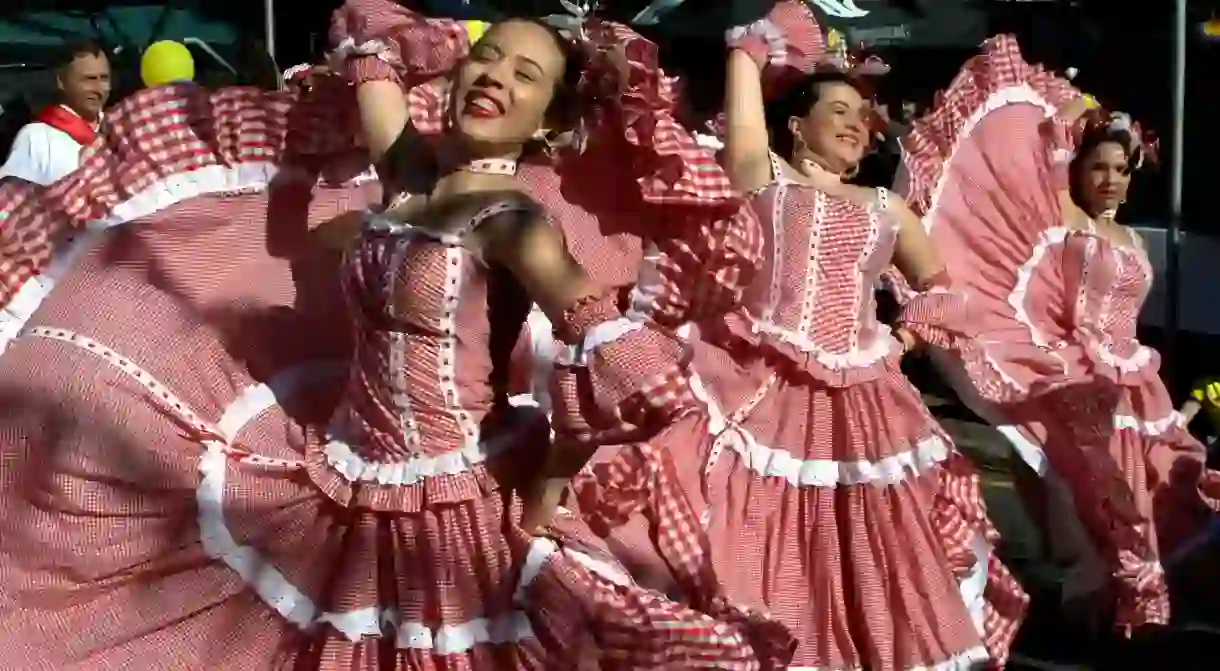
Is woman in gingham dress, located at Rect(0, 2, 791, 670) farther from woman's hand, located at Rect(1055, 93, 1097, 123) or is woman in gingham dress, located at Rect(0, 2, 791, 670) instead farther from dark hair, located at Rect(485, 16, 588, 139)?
woman's hand, located at Rect(1055, 93, 1097, 123)

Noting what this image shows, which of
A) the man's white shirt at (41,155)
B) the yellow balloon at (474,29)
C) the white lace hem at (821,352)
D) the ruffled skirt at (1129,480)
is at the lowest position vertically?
the ruffled skirt at (1129,480)

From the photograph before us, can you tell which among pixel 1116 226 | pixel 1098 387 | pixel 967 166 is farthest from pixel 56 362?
pixel 1116 226

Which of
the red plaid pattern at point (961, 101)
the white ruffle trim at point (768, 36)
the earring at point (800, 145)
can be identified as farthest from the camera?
the red plaid pattern at point (961, 101)

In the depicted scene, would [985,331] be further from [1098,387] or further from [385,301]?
[385,301]

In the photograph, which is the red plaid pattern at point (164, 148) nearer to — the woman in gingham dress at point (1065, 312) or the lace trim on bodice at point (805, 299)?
the lace trim on bodice at point (805, 299)

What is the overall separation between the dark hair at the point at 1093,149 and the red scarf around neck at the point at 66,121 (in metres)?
1.69

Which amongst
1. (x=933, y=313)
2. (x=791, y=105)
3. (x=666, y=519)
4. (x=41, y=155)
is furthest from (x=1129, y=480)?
(x=41, y=155)

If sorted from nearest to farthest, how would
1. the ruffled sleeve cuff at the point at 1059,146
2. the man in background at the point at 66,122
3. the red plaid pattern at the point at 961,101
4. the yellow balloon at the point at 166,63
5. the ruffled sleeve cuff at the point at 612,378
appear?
the ruffled sleeve cuff at the point at 612,378 < the man in background at the point at 66,122 < the yellow balloon at the point at 166,63 < the red plaid pattern at the point at 961,101 < the ruffled sleeve cuff at the point at 1059,146

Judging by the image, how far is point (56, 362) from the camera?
57.9 inches

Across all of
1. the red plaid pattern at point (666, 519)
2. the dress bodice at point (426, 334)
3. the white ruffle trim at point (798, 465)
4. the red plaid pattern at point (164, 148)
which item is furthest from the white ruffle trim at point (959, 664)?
the red plaid pattern at point (164, 148)

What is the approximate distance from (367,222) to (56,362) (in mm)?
363

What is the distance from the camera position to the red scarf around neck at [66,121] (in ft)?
6.11

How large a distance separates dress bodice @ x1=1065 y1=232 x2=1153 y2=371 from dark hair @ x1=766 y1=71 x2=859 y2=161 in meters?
0.69

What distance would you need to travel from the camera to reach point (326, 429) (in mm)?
1475
